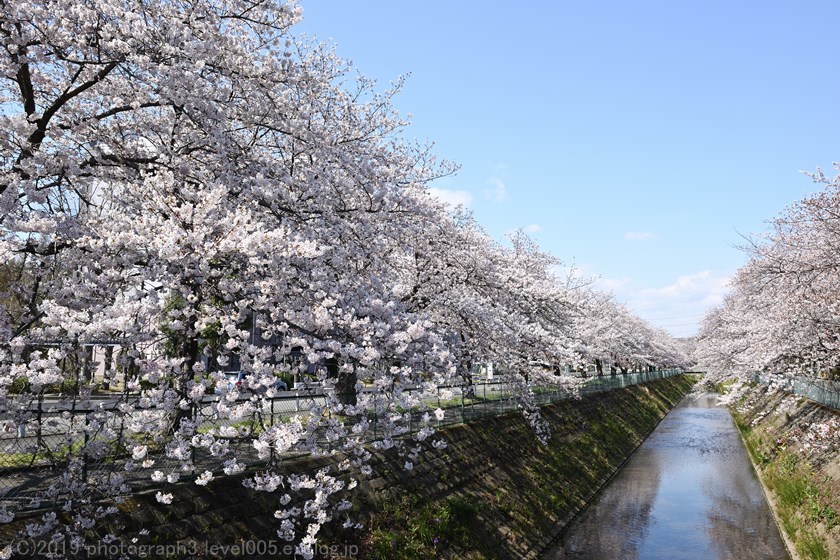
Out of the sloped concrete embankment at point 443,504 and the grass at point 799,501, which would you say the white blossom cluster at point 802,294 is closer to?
the grass at point 799,501

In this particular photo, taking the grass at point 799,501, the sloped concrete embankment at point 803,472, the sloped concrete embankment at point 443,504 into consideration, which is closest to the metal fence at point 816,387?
the sloped concrete embankment at point 803,472

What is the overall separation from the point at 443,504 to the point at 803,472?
16.4 metres

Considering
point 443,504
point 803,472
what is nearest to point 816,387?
point 803,472

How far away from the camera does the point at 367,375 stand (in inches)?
383

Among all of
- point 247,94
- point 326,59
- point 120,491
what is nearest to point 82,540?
point 120,491

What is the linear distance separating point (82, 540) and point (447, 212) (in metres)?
16.3

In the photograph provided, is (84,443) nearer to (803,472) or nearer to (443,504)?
(443,504)

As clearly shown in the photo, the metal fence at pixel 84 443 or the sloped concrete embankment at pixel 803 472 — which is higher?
the metal fence at pixel 84 443

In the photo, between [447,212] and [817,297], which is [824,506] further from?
[447,212]

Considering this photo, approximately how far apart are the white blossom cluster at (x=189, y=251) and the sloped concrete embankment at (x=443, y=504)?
2.38 ft

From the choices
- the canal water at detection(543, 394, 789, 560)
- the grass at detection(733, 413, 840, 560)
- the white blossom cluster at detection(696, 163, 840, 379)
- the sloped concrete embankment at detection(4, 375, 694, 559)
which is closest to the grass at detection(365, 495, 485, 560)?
the sloped concrete embankment at detection(4, 375, 694, 559)

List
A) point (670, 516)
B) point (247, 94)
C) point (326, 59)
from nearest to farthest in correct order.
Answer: point (247, 94)
point (326, 59)
point (670, 516)

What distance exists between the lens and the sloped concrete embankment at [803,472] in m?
18.7

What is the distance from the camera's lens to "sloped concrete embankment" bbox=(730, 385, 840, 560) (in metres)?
18.7
